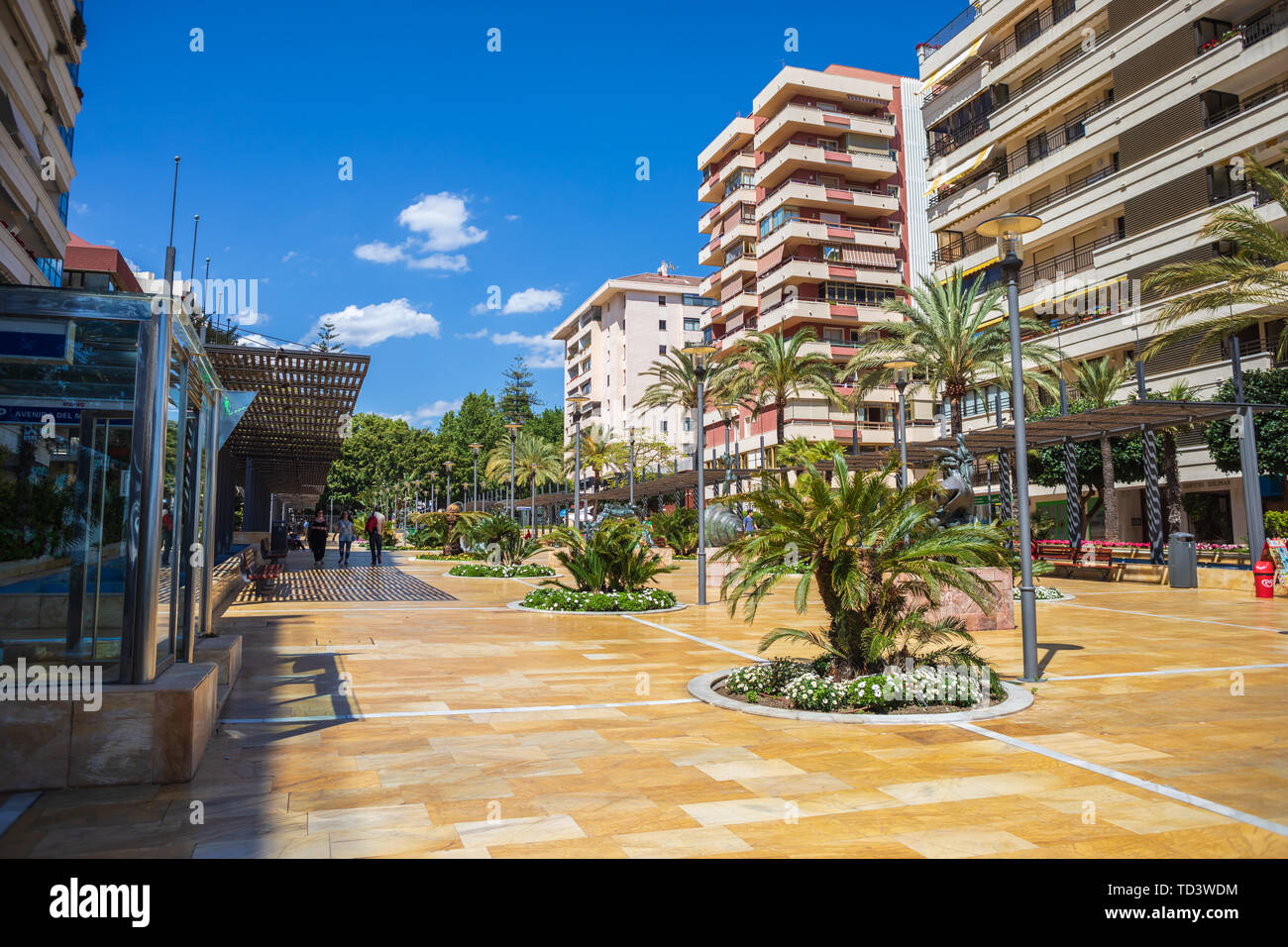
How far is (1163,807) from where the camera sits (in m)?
4.54

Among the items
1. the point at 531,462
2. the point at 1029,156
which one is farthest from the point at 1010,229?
the point at 531,462

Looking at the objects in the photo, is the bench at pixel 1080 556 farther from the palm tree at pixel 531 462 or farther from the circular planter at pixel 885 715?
the palm tree at pixel 531 462

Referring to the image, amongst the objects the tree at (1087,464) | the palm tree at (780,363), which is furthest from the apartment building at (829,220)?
the tree at (1087,464)

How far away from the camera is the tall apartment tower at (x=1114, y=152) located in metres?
29.2

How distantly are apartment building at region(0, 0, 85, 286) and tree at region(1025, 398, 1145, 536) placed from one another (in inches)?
1303

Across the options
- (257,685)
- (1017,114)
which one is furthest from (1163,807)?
(1017,114)

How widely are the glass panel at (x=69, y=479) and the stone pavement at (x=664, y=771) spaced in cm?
91

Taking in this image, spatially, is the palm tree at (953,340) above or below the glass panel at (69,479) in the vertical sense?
above

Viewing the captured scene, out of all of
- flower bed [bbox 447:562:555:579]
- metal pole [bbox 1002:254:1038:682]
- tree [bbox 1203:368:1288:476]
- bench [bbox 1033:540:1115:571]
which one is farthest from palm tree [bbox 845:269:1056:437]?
metal pole [bbox 1002:254:1038:682]

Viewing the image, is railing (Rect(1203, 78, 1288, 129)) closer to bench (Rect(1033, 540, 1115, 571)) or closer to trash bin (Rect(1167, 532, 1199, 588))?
bench (Rect(1033, 540, 1115, 571))

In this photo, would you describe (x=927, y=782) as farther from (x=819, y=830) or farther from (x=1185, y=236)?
(x=1185, y=236)

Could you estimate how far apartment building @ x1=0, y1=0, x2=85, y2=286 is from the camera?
69.5 ft

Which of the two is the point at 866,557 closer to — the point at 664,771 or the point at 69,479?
the point at 664,771

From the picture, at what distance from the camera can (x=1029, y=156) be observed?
39.8m
